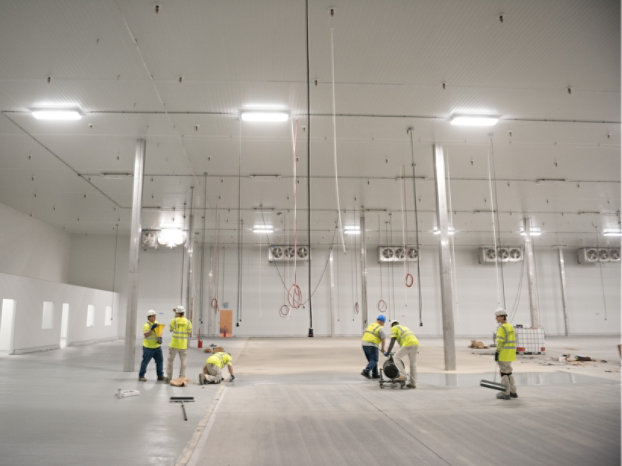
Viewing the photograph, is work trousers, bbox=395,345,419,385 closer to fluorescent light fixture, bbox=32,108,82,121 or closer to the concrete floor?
→ the concrete floor

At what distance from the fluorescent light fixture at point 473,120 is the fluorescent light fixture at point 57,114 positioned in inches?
334

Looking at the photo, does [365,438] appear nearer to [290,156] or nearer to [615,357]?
[290,156]

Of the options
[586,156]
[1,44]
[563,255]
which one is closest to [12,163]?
[1,44]

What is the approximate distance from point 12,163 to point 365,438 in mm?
13262

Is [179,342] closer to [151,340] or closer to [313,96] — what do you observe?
[151,340]

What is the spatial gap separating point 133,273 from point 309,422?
6937mm

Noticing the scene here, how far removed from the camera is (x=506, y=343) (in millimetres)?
6992

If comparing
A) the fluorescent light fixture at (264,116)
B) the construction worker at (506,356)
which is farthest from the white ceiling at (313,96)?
the construction worker at (506,356)

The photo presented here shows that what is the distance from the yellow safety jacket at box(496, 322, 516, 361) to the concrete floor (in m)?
0.68

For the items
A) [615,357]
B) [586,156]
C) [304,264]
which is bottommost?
[615,357]

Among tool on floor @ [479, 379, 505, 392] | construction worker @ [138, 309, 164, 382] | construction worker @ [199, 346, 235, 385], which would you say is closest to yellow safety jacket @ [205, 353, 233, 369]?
construction worker @ [199, 346, 235, 385]

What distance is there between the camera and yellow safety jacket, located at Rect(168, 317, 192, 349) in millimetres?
8305

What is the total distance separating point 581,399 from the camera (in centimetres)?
662

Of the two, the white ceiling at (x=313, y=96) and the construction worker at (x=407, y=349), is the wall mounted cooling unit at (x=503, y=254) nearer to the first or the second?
the white ceiling at (x=313, y=96)
